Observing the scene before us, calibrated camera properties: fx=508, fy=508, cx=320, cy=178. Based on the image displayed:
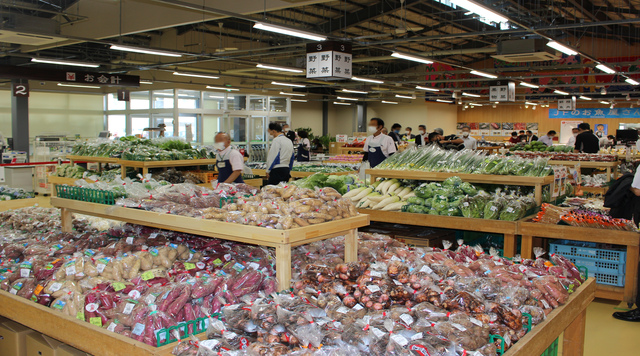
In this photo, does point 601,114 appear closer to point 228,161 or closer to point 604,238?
point 604,238

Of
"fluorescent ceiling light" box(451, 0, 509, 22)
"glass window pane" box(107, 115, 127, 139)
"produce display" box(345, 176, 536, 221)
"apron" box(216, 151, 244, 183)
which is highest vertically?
"fluorescent ceiling light" box(451, 0, 509, 22)

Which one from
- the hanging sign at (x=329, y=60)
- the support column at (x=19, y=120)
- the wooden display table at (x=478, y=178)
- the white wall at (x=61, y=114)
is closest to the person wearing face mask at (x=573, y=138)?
the hanging sign at (x=329, y=60)

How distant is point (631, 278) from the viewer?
4.51 meters

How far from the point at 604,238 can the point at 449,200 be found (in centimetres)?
135

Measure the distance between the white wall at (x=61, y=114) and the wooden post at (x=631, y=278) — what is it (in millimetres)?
19768

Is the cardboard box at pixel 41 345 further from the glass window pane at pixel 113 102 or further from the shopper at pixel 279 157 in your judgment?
the glass window pane at pixel 113 102

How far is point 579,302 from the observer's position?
9.48 feet

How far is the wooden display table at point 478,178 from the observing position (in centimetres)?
488

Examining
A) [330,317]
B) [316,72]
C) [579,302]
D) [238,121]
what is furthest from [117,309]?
[238,121]

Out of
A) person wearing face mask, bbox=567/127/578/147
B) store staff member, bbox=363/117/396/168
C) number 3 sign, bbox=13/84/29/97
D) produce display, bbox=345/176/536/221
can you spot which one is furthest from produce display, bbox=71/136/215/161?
person wearing face mask, bbox=567/127/578/147

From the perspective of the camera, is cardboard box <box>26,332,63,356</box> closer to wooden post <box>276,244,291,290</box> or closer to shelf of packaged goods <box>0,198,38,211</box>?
wooden post <box>276,244,291,290</box>

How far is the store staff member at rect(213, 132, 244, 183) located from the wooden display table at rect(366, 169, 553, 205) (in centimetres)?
179

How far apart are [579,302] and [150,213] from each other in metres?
2.54

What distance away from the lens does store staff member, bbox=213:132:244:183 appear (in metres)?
6.44
